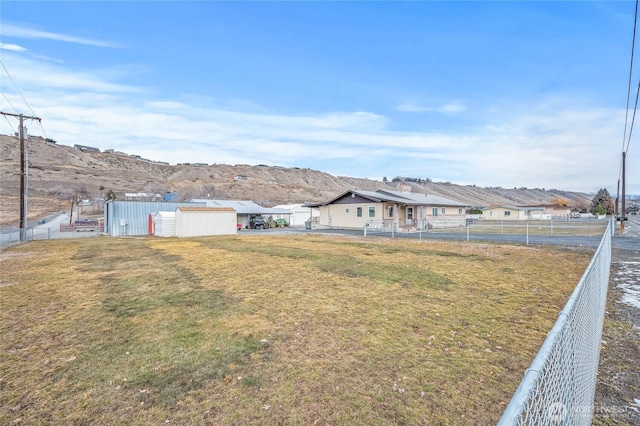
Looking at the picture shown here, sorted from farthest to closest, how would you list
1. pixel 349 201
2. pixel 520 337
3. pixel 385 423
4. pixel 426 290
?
1. pixel 349 201
2. pixel 426 290
3. pixel 520 337
4. pixel 385 423

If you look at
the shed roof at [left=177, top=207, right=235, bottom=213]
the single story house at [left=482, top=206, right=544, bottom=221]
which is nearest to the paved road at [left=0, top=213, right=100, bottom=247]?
the shed roof at [left=177, top=207, right=235, bottom=213]

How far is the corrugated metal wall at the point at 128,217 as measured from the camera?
31.3 m

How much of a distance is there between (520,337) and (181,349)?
5311 mm

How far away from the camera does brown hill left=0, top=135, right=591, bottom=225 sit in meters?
70.7

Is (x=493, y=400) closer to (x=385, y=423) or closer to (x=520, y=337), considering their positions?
(x=385, y=423)

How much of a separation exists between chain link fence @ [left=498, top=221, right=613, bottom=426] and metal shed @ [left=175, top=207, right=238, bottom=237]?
2845 cm

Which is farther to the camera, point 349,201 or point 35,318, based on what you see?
point 349,201

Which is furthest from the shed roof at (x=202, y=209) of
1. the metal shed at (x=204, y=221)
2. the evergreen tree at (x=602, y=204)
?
the evergreen tree at (x=602, y=204)

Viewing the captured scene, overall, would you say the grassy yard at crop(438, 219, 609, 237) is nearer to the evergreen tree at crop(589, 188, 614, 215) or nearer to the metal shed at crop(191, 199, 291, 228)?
the metal shed at crop(191, 199, 291, 228)

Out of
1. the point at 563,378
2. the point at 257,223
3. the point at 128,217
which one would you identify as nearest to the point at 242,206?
the point at 257,223

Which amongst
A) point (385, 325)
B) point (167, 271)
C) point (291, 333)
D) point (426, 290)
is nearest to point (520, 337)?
point (385, 325)

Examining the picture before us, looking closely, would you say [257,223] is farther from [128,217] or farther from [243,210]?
[128,217]

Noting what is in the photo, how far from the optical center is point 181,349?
189 inches

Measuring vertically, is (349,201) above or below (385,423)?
above
